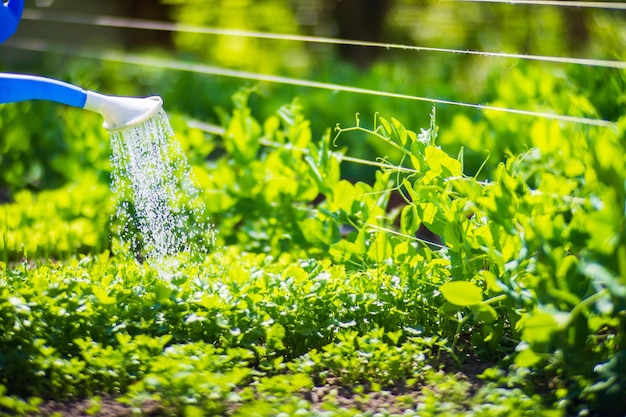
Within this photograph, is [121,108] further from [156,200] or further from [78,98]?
[156,200]

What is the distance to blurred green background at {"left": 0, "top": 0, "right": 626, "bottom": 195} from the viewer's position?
13.9 feet

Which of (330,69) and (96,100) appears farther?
(330,69)

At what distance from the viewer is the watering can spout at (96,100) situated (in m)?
2.57

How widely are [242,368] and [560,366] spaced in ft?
2.60

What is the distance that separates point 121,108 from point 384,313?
3.26 ft

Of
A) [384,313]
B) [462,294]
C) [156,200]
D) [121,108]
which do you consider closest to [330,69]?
[156,200]

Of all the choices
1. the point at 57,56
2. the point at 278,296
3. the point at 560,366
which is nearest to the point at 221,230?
the point at 278,296

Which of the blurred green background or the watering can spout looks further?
the blurred green background

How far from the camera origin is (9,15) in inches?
103

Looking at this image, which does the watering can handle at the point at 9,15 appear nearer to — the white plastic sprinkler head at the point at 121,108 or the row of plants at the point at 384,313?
the white plastic sprinkler head at the point at 121,108

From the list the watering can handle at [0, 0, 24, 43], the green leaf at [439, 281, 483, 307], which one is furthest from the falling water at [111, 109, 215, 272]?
the green leaf at [439, 281, 483, 307]

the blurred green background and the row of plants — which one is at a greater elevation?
the blurred green background

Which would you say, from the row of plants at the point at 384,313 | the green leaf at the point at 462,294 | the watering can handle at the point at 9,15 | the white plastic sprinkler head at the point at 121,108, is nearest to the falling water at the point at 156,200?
the white plastic sprinkler head at the point at 121,108

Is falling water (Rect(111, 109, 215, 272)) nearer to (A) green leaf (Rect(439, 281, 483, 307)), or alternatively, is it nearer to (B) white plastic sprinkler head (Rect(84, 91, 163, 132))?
(B) white plastic sprinkler head (Rect(84, 91, 163, 132))
